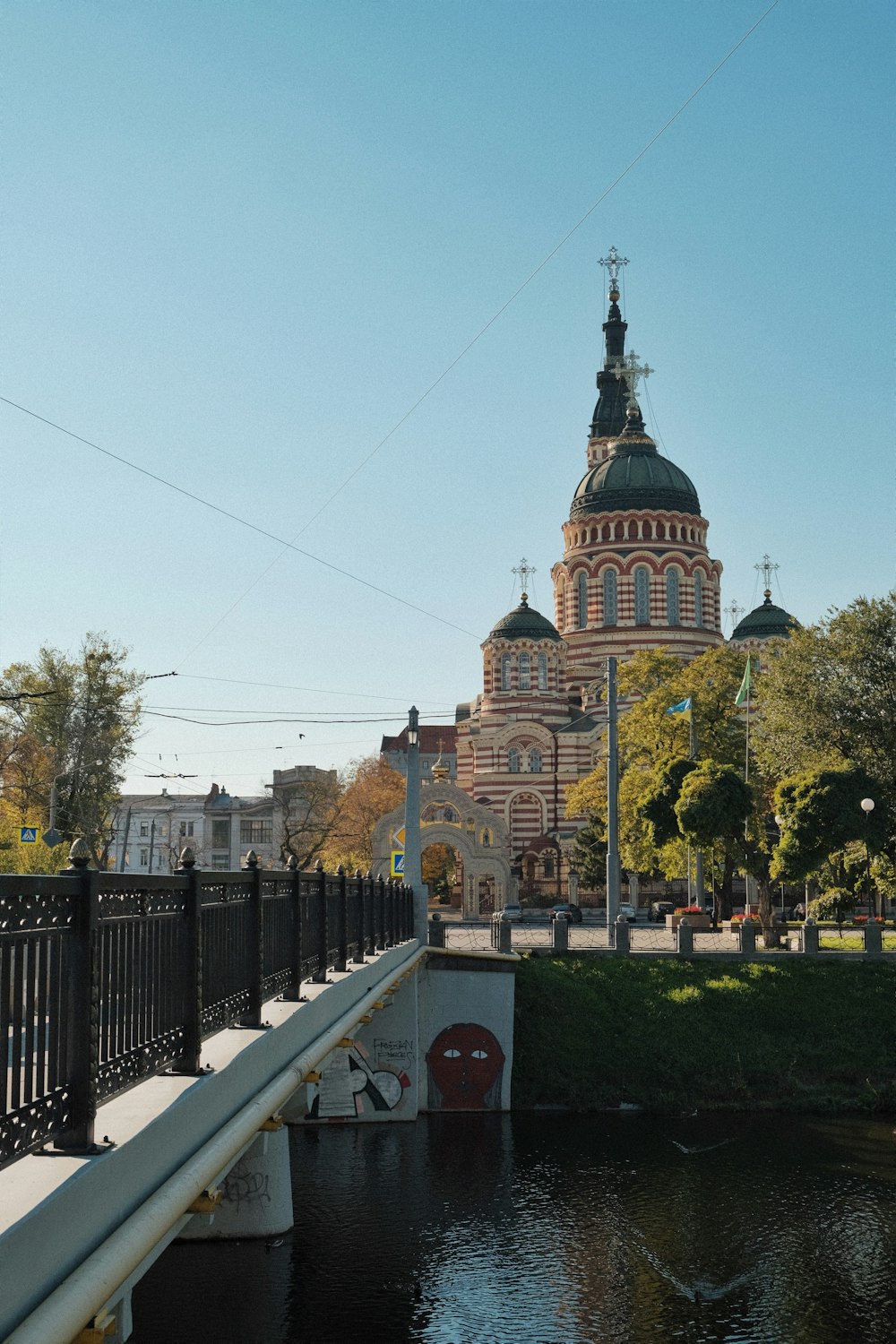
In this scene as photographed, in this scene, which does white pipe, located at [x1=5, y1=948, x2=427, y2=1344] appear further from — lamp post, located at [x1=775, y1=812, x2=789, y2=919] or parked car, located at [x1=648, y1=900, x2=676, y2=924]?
parked car, located at [x1=648, y1=900, x2=676, y2=924]

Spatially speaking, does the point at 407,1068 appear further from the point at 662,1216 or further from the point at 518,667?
the point at 518,667

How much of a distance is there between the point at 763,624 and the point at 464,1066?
49.1 metres

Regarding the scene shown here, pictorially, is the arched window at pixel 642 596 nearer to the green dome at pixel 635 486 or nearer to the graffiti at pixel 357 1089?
the green dome at pixel 635 486

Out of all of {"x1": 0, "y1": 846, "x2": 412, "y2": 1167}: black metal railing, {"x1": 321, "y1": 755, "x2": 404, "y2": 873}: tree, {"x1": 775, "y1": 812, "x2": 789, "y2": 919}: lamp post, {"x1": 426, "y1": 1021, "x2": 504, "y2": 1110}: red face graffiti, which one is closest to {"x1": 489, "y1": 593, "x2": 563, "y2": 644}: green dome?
{"x1": 321, "y1": 755, "x2": 404, "y2": 873}: tree

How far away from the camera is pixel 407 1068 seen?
110 feet

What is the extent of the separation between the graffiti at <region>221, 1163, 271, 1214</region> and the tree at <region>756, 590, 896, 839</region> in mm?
26163

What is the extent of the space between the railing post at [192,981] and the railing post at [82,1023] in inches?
88.7

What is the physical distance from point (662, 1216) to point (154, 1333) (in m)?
9.99

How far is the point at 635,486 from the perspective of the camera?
3172 inches

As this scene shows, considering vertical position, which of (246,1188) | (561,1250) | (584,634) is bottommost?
(561,1250)

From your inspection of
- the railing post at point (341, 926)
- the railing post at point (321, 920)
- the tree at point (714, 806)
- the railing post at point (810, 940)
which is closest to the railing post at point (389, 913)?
the railing post at point (341, 926)

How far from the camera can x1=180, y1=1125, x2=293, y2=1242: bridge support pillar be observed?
830 inches

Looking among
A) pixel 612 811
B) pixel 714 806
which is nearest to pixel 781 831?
pixel 714 806

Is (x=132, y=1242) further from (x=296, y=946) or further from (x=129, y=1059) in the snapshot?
(x=296, y=946)
